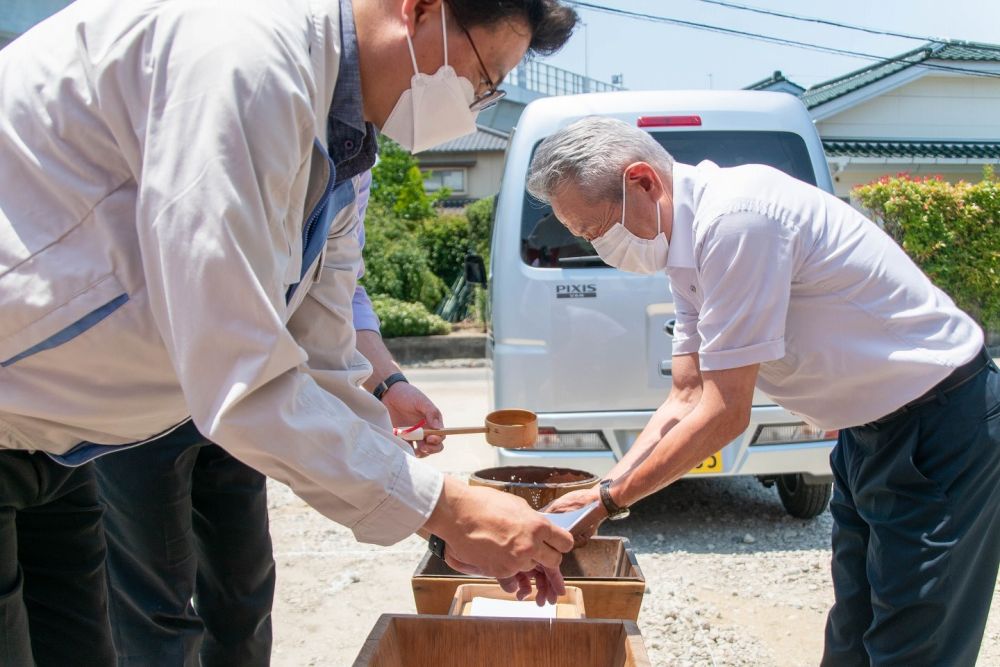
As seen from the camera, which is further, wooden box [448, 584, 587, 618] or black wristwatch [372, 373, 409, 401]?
black wristwatch [372, 373, 409, 401]

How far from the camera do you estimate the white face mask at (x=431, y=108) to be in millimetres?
1352

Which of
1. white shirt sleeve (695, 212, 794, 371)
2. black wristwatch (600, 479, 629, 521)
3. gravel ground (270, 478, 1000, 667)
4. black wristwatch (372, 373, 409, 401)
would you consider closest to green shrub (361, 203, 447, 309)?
gravel ground (270, 478, 1000, 667)

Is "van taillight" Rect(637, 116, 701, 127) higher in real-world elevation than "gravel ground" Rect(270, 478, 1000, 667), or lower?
higher

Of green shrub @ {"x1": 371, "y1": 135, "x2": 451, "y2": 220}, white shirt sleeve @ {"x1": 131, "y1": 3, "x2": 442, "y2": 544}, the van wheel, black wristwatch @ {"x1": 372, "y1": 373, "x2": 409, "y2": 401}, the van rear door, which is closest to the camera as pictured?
white shirt sleeve @ {"x1": 131, "y1": 3, "x2": 442, "y2": 544}

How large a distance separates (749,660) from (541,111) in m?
2.55

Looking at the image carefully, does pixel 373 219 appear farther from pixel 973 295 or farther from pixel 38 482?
pixel 38 482

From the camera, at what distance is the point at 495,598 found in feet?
6.93

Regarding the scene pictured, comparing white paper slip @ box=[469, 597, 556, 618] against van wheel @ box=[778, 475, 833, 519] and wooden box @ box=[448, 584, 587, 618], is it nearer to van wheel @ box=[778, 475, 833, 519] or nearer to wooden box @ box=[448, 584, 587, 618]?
wooden box @ box=[448, 584, 587, 618]

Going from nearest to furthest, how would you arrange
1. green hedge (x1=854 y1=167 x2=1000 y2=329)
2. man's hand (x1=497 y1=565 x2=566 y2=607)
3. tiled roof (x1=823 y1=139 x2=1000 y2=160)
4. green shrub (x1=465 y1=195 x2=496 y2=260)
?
man's hand (x1=497 y1=565 x2=566 y2=607) → green hedge (x1=854 y1=167 x2=1000 y2=329) → tiled roof (x1=823 y1=139 x2=1000 y2=160) → green shrub (x1=465 y1=195 x2=496 y2=260)

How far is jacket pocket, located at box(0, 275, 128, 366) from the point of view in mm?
1106

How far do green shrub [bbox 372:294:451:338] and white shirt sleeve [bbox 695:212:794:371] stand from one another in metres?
10.4

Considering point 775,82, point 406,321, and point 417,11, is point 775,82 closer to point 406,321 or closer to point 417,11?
point 406,321

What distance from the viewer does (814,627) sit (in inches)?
133

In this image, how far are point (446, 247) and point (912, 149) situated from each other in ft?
27.4
